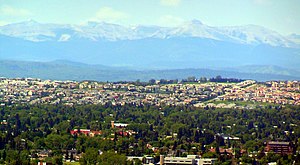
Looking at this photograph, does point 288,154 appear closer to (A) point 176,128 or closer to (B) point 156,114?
(A) point 176,128

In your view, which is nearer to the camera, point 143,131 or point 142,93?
point 143,131

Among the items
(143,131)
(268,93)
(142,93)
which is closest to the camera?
(143,131)

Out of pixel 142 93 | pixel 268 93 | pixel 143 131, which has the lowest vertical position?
pixel 143 131

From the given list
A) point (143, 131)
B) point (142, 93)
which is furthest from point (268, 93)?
point (143, 131)

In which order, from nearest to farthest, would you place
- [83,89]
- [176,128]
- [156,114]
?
1. [176,128]
2. [156,114]
3. [83,89]

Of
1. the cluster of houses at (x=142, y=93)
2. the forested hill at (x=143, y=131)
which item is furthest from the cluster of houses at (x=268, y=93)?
the forested hill at (x=143, y=131)

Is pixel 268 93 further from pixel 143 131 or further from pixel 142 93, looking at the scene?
pixel 143 131

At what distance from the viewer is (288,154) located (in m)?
61.1

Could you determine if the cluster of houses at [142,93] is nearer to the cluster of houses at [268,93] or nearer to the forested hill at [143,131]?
the cluster of houses at [268,93]

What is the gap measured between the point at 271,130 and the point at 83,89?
44253 mm

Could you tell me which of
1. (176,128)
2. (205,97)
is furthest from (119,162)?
(205,97)

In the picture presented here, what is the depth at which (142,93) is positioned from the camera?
11650 cm

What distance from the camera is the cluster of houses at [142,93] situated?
351 feet

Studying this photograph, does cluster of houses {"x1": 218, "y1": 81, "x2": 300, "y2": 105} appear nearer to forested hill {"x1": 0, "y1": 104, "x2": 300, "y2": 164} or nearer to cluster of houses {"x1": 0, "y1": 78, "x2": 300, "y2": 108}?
cluster of houses {"x1": 0, "y1": 78, "x2": 300, "y2": 108}
